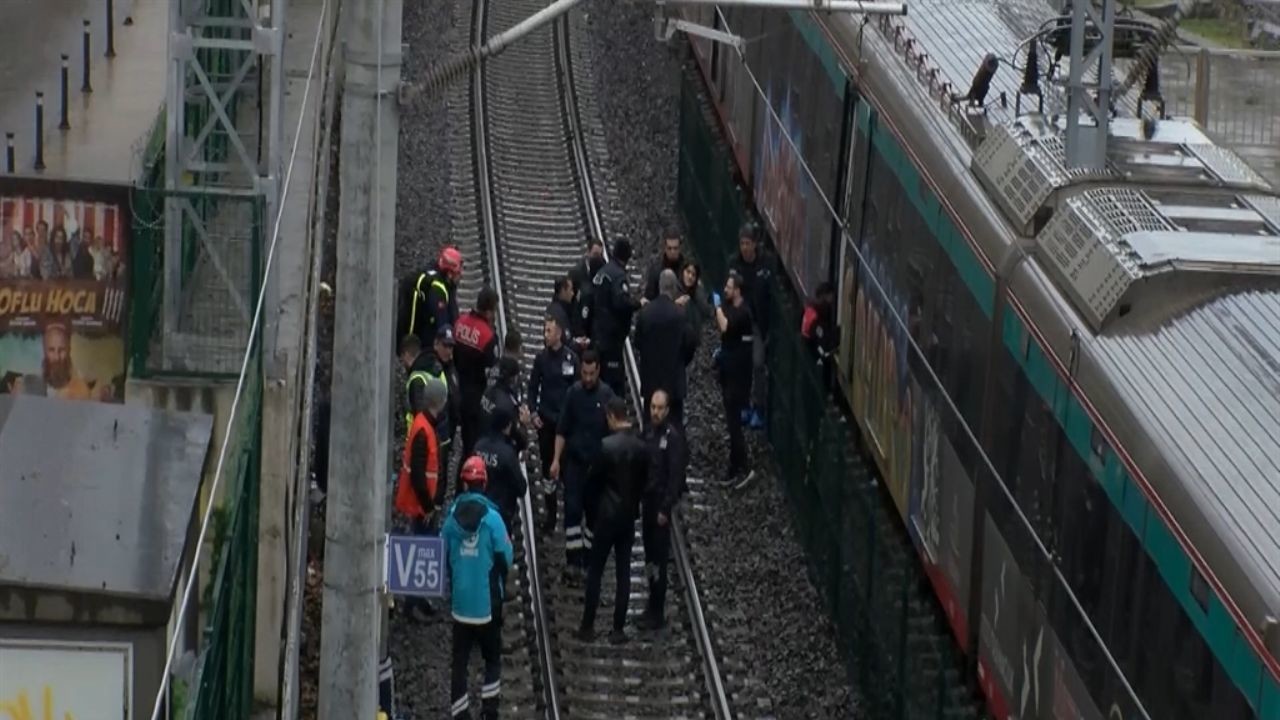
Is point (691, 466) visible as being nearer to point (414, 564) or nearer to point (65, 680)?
point (414, 564)

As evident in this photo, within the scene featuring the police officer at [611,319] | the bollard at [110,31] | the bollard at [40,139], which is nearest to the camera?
the police officer at [611,319]

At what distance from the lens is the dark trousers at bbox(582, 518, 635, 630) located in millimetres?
15719

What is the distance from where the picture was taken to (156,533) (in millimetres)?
8711

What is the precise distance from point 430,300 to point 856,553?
12.5 feet

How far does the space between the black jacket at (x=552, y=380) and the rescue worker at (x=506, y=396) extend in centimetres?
Result: 74

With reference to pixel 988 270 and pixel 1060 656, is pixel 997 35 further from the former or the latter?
pixel 1060 656

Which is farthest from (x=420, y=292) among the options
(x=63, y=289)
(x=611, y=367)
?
(x=63, y=289)

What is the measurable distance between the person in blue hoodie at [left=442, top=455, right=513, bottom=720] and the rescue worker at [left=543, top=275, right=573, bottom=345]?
3190 mm

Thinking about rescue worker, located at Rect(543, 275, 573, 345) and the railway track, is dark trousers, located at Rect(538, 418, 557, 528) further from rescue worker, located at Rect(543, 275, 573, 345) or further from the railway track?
rescue worker, located at Rect(543, 275, 573, 345)

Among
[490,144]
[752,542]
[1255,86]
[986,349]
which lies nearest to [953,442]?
[986,349]

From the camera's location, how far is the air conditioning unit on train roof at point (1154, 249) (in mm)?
11852

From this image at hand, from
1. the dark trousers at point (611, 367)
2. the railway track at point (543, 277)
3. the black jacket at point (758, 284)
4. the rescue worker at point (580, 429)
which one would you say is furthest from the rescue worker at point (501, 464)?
the black jacket at point (758, 284)

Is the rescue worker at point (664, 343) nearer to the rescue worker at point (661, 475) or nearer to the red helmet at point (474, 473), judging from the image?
the rescue worker at point (661, 475)

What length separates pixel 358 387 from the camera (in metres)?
9.98
